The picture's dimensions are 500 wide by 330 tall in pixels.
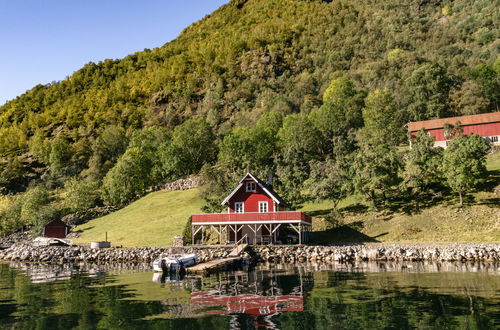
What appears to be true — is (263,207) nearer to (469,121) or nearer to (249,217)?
(249,217)

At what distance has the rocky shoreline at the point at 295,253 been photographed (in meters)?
42.7

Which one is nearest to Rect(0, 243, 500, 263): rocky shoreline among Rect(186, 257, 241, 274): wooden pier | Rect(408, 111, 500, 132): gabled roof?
Rect(186, 257, 241, 274): wooden pier

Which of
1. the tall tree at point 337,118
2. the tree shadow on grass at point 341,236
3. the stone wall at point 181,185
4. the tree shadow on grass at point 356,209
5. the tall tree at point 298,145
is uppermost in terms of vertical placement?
the tall tree at point 337,118

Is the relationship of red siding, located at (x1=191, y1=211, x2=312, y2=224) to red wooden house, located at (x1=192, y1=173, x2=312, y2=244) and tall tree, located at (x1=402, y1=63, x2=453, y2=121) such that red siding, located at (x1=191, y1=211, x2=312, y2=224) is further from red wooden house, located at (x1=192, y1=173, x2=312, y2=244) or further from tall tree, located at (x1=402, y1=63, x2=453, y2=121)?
tall tree, located at (x1=402, y1=63, x2=453, y2=121)

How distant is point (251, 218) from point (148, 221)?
91.2ft

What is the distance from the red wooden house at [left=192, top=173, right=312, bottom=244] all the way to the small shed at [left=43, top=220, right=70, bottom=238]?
114 ft

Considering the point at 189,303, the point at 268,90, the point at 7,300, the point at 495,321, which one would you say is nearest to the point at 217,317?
the point at 189,303

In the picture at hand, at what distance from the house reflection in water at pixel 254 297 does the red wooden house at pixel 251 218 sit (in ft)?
60.9

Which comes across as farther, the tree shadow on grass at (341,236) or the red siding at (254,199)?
the red siding at (254,199)

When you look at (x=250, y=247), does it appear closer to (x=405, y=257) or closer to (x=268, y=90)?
(x=405, y=257)

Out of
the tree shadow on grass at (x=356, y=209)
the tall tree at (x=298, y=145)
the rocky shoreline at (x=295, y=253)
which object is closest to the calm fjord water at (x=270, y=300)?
the rocky shoreline at (x=295, y=253)

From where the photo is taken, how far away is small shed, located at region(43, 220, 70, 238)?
256 feet

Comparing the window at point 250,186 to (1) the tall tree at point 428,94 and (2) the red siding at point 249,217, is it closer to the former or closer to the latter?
(2) the red siding at point 249,217

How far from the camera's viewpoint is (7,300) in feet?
90.9
